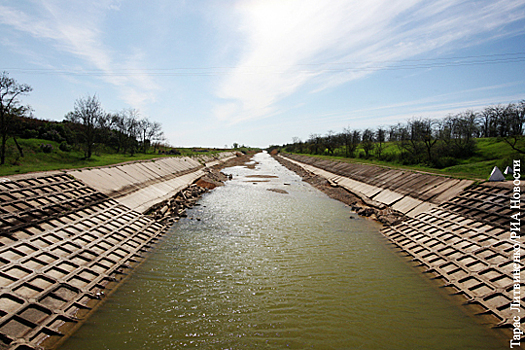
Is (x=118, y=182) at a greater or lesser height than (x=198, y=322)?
greater

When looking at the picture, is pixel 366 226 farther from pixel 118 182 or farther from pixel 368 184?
pixel 118 182

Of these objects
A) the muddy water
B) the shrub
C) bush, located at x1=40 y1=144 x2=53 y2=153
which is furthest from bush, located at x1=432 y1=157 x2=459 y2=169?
the shrub

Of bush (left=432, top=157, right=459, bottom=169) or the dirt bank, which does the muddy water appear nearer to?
the dirt bank

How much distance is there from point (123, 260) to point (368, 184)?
25638 millimetres

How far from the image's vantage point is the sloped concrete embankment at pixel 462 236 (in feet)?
29.3

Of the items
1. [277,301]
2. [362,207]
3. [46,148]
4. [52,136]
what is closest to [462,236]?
[277,301]

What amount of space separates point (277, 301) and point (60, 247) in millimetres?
9214

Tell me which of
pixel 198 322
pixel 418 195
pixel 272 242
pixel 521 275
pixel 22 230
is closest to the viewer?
pixel 198 322

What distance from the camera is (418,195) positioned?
19.0 metres

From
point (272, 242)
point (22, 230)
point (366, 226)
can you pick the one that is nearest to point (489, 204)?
point (366, 226)

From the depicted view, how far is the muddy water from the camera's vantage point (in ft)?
23.6

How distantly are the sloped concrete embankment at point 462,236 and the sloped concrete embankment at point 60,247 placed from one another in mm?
13680

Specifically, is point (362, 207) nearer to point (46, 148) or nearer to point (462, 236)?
point (462, 236)

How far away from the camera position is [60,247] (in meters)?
10.2
